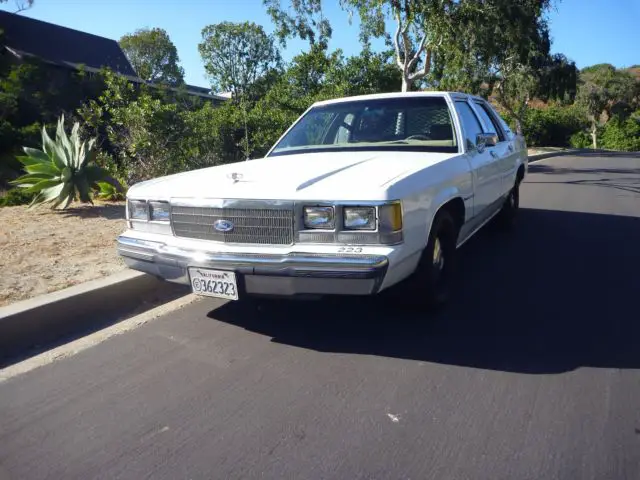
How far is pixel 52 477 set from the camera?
231 centimetres

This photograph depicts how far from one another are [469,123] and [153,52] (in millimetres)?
49445

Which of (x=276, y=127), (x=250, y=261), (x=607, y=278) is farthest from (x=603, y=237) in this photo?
(x=276, y=127)

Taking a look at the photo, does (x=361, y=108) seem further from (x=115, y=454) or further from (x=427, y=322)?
(x=115, y=454)

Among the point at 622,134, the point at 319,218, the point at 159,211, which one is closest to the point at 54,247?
the point at 159,211

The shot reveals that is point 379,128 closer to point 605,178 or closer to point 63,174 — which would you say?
point 63,174

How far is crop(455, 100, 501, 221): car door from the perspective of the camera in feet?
15.2

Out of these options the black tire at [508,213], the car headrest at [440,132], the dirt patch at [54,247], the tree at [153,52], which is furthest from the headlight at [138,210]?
the tree at [153,52]

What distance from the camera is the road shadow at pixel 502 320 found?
334 cm

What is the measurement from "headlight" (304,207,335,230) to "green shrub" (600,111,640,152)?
164ft

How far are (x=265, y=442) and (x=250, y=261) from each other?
43.9 inches

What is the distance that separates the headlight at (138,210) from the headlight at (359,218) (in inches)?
63.5

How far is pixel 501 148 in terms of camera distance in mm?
5844

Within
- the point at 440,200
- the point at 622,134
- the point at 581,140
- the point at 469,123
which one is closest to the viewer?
the point at 440,200

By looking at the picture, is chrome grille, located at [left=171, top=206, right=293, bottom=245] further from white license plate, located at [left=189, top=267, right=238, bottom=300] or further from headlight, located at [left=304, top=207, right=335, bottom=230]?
white license plate, located at [left=189, top=267, right=238, bottom=300]
